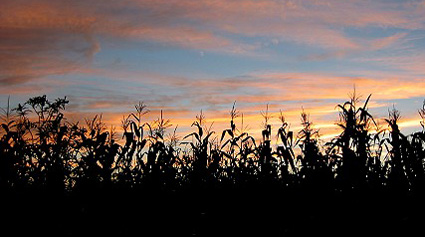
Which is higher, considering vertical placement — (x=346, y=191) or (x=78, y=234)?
(x=346, y=191)

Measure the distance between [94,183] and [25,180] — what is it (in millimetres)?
1699

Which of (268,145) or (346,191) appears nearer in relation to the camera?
(346,191)

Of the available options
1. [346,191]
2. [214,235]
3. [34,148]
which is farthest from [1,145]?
[346,191]

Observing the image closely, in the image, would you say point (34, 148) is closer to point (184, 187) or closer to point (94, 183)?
point (94, 183)

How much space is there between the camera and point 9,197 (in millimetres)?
8273

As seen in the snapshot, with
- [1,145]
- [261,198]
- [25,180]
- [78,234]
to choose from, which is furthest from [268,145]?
[1,145]

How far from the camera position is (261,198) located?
773 cm

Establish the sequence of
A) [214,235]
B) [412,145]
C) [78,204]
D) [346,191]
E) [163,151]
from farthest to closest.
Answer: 1. [163,151]
2. [412,145]
3. [78,204]
4. [346,191]
5. [214,235]

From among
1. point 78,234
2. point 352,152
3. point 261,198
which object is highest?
point 352,152

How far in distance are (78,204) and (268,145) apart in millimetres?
3585

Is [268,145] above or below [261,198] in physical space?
above

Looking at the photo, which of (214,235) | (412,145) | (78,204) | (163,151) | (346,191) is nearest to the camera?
(214,235)

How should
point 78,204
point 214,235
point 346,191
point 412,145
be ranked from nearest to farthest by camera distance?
point 214,235 → point 346,191 → point 78,204 → point 412,145

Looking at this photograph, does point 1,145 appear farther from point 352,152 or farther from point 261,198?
point 352,152
